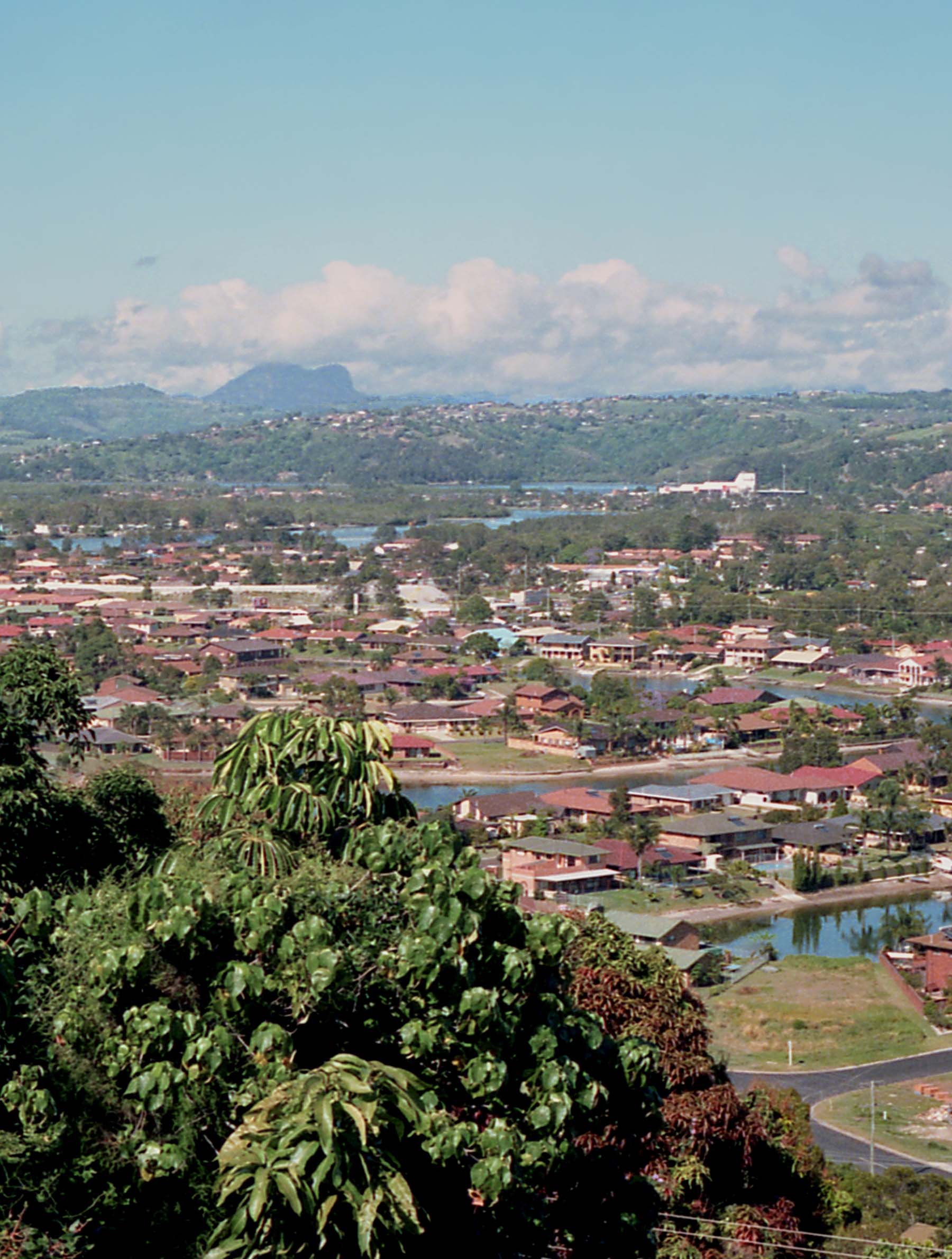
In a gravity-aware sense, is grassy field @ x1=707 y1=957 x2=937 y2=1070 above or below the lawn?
above

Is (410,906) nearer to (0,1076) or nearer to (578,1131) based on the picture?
(578,1131)

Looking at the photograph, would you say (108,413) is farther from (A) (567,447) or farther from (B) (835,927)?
(B) (835,927)

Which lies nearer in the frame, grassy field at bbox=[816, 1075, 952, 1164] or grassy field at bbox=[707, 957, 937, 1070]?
grassy field at bbox=[816, 1075, 952, 1164]

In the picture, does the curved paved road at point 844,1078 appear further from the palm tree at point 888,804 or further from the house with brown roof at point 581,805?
the house with brown roof at point 581,805

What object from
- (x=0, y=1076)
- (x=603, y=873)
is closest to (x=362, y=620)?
(x=603, y=873)

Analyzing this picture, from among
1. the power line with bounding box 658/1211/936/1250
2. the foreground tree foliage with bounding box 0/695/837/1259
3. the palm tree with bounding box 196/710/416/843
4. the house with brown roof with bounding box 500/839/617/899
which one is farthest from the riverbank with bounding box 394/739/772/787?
the foreground tree foliage with bounding box 0/695/837/1259

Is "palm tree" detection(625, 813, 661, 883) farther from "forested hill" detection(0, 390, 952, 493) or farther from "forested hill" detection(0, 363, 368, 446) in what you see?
"forested hill" detection(0, 363, 368, 446)

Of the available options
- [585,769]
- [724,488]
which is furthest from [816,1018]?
[724,488]

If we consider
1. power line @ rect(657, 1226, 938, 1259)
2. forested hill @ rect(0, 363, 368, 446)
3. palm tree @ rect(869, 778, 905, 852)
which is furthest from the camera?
forested hill @ rect(0, 363, 368, 446)
